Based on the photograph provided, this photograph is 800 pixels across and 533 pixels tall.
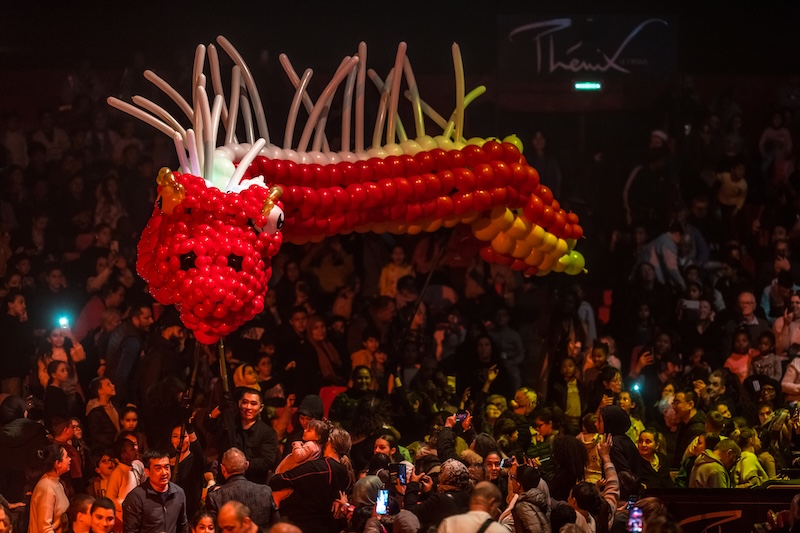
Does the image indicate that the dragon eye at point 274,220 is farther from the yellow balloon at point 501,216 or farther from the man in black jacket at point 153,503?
the yellow balloon at point 501,216

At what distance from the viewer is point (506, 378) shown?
11.9 metres

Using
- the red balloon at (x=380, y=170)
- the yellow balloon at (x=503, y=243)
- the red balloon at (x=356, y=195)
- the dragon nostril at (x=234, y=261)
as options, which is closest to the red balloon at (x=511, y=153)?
the yellow balloon at (x=503, y=243)

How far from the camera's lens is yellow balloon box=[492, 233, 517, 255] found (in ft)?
31.4

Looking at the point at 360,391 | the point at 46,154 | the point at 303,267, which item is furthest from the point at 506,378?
the point at 46,154

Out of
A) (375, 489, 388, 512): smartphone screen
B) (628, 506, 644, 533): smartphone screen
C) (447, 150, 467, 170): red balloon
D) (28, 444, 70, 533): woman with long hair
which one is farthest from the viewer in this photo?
(447, 150, 467, 170): red balloon

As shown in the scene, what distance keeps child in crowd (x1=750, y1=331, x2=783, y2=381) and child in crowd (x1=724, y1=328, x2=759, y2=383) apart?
5 cm

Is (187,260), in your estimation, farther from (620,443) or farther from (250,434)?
(620,443)

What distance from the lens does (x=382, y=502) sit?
805cm

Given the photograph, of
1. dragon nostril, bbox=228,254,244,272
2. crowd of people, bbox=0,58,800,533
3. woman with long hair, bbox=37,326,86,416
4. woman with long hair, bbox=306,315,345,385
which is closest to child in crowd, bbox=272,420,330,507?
crowd of people, bbox=0,58,800,533

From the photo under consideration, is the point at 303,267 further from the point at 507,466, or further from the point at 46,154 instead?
the point at 507,466

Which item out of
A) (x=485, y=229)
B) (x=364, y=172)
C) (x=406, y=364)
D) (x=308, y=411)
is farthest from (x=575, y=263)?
(x=308, y=411)

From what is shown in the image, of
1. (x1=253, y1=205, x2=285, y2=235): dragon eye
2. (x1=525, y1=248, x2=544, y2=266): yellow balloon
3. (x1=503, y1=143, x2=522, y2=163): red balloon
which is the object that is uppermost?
(x1=503, y1=143, x2=522, y2=163): red balloon

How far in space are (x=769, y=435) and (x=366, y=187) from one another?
3712mm

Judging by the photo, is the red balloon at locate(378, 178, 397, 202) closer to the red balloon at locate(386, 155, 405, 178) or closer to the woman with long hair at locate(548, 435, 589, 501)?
the red balloon at locate(386, 155, 405, 178)
